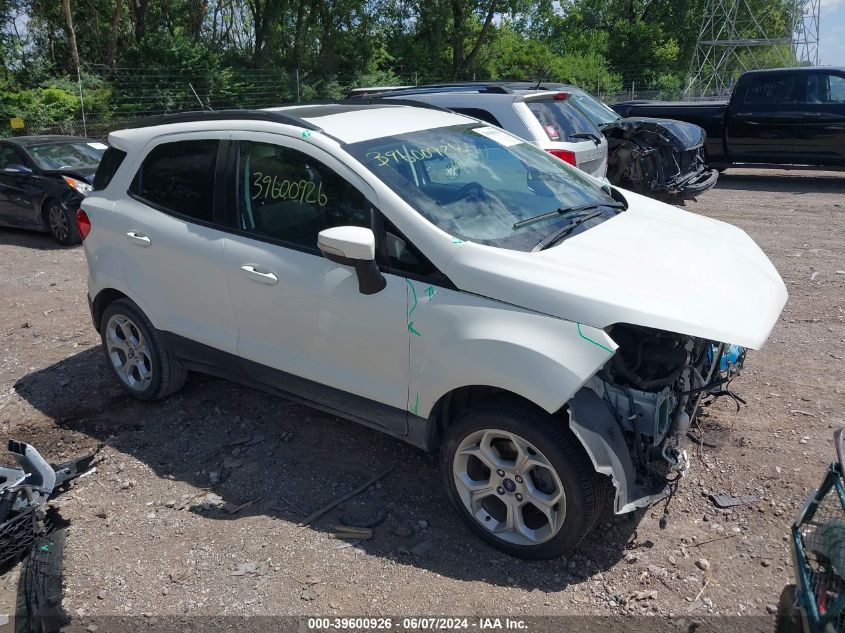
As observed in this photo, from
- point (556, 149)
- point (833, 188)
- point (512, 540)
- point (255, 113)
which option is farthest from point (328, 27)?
point (512, 540)

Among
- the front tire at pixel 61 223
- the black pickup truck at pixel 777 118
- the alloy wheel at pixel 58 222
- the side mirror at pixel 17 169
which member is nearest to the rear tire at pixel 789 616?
the front tire at pixel 61 223

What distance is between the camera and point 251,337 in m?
4.16

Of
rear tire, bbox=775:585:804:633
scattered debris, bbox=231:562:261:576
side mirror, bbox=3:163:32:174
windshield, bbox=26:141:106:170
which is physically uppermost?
windshield, bbox=26:141:106:170

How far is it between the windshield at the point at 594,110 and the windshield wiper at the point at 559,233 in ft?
19.3

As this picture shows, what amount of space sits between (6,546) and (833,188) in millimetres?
13075

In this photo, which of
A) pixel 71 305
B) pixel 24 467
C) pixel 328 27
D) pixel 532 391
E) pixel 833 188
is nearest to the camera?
pixel 532 391

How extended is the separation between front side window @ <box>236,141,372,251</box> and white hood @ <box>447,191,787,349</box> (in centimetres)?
72

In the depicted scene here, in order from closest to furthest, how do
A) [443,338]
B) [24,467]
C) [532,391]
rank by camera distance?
[532,391]
[443,338]
[24,467]

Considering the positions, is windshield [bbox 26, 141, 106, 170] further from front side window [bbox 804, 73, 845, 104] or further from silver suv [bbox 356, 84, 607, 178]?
front side window [bbox 804, 73, 845, 104]

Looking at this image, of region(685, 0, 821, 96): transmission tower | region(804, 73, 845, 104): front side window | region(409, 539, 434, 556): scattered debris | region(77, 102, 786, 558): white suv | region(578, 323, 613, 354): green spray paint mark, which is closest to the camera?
region(578, 323, 613, 354): green spray paint mark

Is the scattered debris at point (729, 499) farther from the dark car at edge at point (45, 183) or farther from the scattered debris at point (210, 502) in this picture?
the dark car at edge at point (45, 183)

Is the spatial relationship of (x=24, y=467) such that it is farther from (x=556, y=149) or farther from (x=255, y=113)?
(x=556, y=149)

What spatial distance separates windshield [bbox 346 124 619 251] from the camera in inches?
140

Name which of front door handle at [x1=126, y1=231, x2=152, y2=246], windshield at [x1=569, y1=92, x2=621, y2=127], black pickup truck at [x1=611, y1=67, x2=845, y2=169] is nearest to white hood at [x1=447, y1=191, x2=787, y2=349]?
front door handle at [x1=126, y1=231, x2=152, y2=246]
